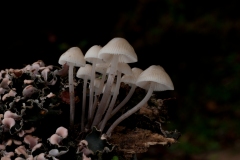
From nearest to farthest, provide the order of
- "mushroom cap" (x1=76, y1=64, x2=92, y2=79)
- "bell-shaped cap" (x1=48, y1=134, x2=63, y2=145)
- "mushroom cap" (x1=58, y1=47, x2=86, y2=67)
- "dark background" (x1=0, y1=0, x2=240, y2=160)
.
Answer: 1. "bell-shaped cap" (x1=48, y1=134, x2=63, y2=145)
2. "mushroom cap" (x1=58, y1=47, x2=86, y2=67)
3. "mushroom cap" (x1=76, y1=64, x2=92, y2=79)
4. "dark background" (x1=0, y1=0, x2=240, y2=160)

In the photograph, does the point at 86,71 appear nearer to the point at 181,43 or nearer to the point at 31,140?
the point at 31,140

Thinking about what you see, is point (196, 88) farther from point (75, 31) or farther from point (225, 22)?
point (75, 31)

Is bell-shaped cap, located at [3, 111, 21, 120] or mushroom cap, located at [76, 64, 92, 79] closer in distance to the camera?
bell-shaped cap, located at [3, 111, 21, 120]

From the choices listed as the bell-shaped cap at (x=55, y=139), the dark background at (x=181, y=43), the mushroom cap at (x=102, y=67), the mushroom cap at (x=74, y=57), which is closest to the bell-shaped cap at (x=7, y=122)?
the bell-shaped cap at (x=55, y=139)

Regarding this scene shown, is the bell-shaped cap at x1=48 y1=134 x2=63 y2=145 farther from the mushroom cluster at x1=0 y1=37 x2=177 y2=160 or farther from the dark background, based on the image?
the dark background

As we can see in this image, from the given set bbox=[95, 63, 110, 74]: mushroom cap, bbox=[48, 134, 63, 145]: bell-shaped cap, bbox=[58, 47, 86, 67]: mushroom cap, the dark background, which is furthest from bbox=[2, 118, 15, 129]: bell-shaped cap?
the dark background

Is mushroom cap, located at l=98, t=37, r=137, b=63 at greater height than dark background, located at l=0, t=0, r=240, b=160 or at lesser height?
lesser

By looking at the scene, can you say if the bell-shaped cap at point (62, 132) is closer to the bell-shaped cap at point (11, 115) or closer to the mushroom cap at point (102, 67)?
the bell-shaped cap at point (11, 115)

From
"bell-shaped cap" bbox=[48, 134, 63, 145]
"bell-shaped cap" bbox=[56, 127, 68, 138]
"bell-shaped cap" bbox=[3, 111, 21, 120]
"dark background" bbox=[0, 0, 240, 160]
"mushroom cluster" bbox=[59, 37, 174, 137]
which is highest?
"dark background" bbox=[0, 0, 240, 160]
